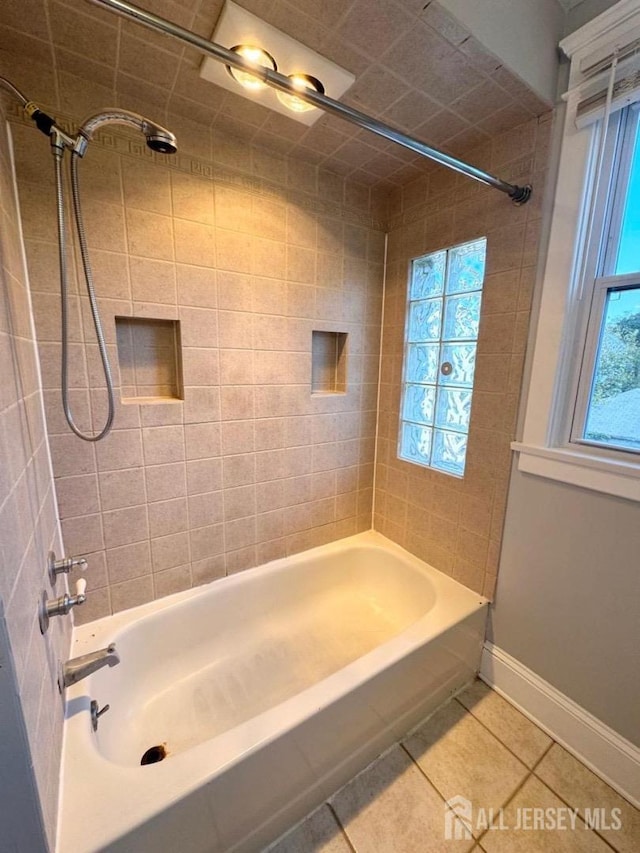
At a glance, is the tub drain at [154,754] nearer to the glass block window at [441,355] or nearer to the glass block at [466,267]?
the glass block window at [441,355]

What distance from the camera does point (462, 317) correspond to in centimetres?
157

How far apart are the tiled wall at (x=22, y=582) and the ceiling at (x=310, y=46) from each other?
0.83ft

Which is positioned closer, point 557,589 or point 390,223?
point 557,589

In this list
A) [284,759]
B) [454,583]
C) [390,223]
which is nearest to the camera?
[284,759]

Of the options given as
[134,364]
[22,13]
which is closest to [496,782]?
[134,364]

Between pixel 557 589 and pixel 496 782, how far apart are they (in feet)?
2.27

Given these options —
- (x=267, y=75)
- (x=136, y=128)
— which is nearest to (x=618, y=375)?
(x=267, y=75)

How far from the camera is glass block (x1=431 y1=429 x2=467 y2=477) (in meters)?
1.63

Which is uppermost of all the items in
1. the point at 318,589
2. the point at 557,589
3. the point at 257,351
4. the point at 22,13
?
the point at 22,13

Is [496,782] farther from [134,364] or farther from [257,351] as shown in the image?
[134,364]

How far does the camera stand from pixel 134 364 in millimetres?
1361

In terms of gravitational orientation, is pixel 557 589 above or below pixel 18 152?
below

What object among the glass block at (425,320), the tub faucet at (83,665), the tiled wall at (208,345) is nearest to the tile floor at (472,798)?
the tub faucet at (83,665)

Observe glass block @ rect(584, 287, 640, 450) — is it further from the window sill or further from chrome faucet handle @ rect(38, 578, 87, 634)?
chrome faucet handle @ rect(38, 578, 87, 634)
